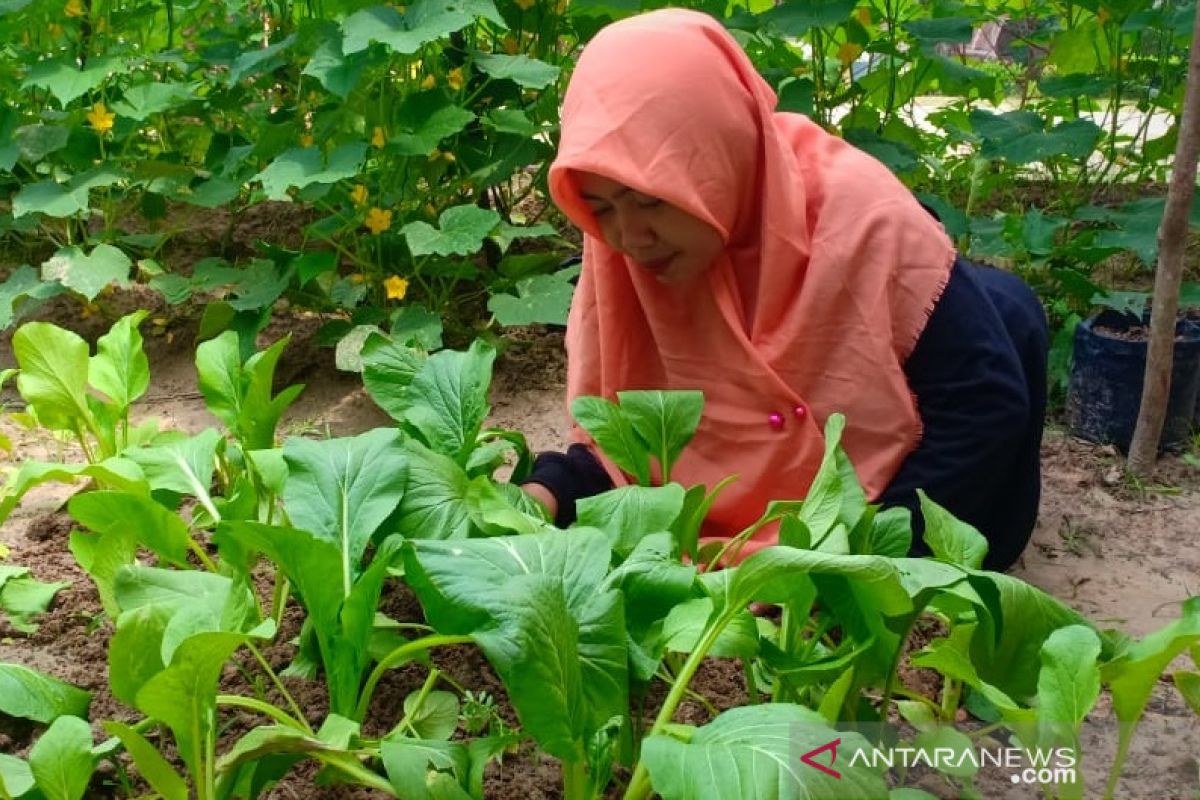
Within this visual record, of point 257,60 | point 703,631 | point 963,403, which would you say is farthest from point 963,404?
point 257,60

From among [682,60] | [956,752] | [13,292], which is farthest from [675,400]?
[13,292]

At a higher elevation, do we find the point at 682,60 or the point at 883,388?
the point at 682,60

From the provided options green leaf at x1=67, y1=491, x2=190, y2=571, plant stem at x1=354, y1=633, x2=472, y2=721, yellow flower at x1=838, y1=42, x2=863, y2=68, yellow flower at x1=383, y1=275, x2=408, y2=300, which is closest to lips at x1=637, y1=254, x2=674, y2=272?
plant stem at x1=354, y1=633, x2=472, y2=721

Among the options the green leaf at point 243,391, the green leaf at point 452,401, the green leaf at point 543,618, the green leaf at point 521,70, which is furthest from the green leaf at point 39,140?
the green leaf at point 543,618

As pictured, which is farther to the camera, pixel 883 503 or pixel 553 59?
pixel 553 59

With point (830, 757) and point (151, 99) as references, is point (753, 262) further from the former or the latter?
point (151, 99)

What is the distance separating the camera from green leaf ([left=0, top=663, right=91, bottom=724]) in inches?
55.9

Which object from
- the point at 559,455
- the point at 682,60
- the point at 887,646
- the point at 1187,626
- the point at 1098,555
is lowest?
the point at 1098,555

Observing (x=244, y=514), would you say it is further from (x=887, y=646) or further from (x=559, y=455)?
(x=887, y=646)

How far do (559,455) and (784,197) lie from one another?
0.60 meters

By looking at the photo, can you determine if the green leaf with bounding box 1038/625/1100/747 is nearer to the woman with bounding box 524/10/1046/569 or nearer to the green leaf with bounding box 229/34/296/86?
the woman with bounding box 524/10/1046/569

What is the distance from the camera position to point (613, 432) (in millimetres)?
1783

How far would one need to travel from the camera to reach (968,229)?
3059 millimetres

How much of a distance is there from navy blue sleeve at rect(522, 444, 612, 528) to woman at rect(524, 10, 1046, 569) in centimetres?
3
